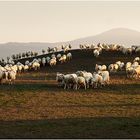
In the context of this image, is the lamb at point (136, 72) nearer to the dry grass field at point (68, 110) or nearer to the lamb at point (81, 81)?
the dry grass field at point (68, 110)

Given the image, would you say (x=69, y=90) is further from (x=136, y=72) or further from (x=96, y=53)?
(x=96, y=53)

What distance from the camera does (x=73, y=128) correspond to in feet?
69.2

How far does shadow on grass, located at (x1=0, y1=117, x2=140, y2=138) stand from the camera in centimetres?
1964

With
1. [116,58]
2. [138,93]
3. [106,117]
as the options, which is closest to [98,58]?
[116,58]

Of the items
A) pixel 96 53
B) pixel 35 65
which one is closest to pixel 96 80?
pixel 35 65

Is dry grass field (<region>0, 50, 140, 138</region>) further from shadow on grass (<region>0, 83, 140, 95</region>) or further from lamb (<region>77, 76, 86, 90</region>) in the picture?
lamb (<region>77, 76, 86, 90</region>)

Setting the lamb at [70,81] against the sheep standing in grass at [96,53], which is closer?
the lamb at [70,81]

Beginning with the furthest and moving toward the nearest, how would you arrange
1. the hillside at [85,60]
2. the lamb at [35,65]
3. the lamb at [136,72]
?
the lamb at [35,65]
the hillside at [85,60]
the lamb at [136,72]

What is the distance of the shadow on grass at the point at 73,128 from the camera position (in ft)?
64.4

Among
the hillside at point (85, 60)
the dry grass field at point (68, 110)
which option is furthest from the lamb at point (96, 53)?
the dry grass field at point (68, 110)

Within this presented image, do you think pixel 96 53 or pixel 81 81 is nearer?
pixel 81 81

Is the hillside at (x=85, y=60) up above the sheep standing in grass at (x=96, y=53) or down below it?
below

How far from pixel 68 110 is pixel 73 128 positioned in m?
4.98

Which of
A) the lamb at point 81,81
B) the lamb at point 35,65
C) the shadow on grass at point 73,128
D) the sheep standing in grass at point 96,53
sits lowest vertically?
the shadow on grass at point 73,128
